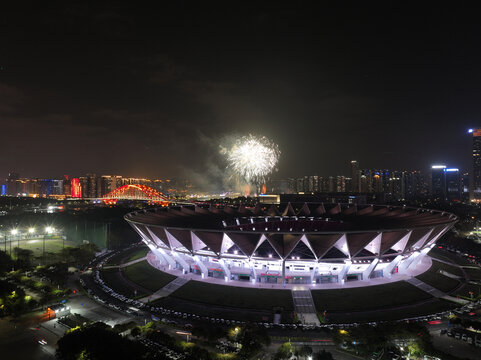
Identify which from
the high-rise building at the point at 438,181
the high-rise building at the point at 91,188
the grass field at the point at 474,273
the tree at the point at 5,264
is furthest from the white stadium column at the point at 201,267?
the high-rise building at the point at 438,181

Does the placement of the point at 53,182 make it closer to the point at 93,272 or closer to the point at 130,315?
the point at 93,272

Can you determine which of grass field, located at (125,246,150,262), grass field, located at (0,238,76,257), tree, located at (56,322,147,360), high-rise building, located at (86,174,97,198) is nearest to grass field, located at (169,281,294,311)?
tree, located at (56,322,147,360)

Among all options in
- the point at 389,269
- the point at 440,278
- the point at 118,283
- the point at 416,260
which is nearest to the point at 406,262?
the point at 416,260

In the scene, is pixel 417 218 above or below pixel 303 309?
above

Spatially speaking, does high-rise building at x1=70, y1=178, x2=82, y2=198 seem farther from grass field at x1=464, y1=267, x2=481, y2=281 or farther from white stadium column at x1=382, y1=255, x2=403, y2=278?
grass field at x1=464, y1=267, x2=481, y2=281

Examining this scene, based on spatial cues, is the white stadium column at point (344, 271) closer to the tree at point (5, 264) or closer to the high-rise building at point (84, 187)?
the tree at point (5, 264)

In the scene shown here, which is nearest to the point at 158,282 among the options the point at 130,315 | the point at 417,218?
the point at 130,315
